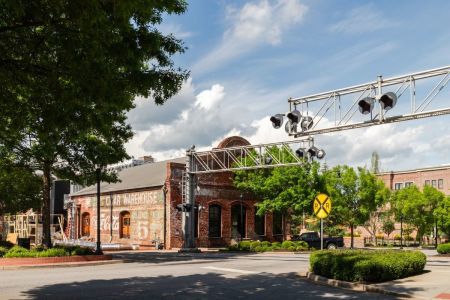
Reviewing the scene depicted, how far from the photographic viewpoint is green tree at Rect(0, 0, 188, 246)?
7781mm

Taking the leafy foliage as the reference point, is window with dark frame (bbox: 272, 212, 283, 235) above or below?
below

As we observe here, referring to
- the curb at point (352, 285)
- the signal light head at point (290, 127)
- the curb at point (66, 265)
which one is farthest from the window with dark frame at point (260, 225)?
the curb at point (352, 285)

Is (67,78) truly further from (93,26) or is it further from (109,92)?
(93,26)

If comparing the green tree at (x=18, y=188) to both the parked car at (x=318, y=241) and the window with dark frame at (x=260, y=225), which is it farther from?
the parked car at (x=318, y=241)

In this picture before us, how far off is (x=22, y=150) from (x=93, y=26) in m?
16.3

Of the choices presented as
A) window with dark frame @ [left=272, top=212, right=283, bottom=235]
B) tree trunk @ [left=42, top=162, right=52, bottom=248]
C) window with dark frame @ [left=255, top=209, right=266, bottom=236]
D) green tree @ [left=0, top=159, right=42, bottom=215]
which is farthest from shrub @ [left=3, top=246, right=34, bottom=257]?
window with dark frame @ [left=272, top=212, right=283, bottom=235]

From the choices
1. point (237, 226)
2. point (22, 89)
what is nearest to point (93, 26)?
point (22, 89)

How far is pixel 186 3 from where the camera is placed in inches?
368

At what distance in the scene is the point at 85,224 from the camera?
153ft

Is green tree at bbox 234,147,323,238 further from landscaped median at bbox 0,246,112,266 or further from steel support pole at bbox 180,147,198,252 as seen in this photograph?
landscaped median at bbox 0,246,112,266

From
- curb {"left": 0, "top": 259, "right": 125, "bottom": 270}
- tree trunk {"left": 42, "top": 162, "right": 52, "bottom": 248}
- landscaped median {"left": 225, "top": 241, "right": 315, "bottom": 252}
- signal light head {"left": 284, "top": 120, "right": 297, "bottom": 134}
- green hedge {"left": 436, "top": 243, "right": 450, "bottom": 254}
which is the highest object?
signal light head {"left": 284, "top": 120, "right": 297, "bottom": 134}

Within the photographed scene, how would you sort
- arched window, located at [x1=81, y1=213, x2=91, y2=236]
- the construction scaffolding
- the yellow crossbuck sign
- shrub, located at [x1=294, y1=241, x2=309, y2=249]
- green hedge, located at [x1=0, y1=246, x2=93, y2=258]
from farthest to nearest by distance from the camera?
the construction scaffolding
arched window, located at [x1=81, y1=213, x2=91, y2=236]
shrub, located at [x1=294, y1=241, x2=309, y2=249]
green hedge, located at [x1=0, y1=246, x2=93, y2=258]
the yellow crossbuck sign

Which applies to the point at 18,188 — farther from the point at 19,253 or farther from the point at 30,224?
the point at 30,224

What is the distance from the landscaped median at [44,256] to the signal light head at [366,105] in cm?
1337
